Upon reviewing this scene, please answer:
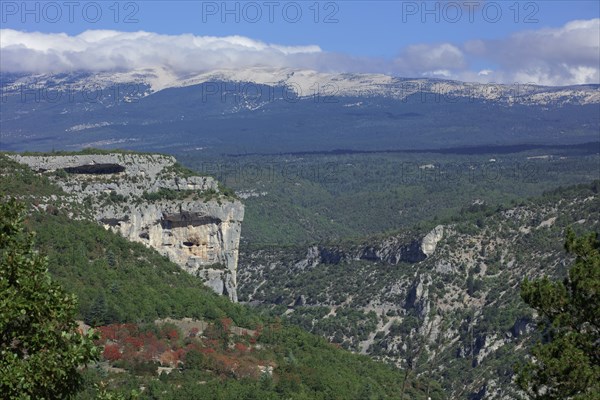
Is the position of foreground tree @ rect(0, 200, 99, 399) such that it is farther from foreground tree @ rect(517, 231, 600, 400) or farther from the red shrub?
the red shrub

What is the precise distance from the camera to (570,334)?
720 inches

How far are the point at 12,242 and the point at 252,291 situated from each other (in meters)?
76.2

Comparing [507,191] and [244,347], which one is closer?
[244,347]

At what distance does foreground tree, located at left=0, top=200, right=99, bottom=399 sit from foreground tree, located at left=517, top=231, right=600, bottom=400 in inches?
318

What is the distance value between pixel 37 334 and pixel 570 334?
9.16 meters

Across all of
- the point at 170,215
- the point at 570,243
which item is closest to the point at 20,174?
the point at 170,215

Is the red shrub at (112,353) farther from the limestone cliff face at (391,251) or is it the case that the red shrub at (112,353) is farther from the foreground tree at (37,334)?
the limestone cliff face at (391,251)

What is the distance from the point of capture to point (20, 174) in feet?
175

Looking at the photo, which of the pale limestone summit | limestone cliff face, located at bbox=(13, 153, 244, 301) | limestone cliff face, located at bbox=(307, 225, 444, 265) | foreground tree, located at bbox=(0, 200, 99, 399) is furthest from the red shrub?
limestone cliff face, located at bbox=(307, 225, 444, 265)

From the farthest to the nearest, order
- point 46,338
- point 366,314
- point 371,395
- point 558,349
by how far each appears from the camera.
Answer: point 366,314
point 371,395
point 558,349
point 46,338

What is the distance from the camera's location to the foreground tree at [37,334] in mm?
13742

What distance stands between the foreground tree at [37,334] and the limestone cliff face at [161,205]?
136 feet

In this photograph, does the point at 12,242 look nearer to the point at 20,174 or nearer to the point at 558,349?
the point at 558,349

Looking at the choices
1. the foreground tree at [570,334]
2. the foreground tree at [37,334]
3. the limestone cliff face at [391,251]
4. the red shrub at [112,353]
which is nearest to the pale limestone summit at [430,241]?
the limestone cliff face at [391,251]
